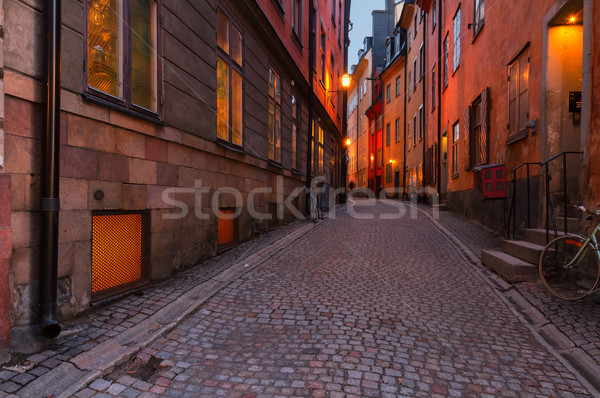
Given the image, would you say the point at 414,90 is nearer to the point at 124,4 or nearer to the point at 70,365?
the point at 124,4

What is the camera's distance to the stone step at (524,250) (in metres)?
5.54

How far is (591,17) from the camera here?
5199 mm

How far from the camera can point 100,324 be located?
12.3ft

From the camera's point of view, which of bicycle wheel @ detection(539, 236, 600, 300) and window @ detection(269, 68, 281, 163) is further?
window @ detection(269, 68, 281, 163)

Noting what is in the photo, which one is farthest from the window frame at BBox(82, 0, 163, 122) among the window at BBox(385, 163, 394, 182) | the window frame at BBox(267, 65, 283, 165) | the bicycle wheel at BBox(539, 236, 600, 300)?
the window at BBox(385, 163, 394, 182)

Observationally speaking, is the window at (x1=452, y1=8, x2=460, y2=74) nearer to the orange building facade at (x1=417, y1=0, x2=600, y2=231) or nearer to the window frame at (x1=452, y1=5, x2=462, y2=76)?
the window frame at (x1=452, y1=5, x2=462, y2=76)

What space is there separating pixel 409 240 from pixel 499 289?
146 inches

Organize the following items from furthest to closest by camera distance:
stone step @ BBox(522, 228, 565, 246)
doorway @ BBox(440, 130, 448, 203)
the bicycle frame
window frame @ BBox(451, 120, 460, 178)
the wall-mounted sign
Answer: doorway @ BBox(440, 130, 448, 203)
window frame @ BBox(451, 120, 460, 178)
the wall-mounted sign
stone step @ BBox(522, 228, 565, 246)
the bicycle frame

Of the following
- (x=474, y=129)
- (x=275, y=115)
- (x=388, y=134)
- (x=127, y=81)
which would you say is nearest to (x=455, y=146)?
(x=474, y=129)

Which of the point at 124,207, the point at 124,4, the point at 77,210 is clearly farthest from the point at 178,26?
the point at 77,210

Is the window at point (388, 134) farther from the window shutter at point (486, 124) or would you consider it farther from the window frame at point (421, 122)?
the window shutter at point (486, 124)

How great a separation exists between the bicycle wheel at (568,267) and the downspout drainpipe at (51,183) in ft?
17.6

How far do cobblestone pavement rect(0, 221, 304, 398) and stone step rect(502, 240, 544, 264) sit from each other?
4557 mm

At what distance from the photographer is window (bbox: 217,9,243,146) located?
23.9 ft
